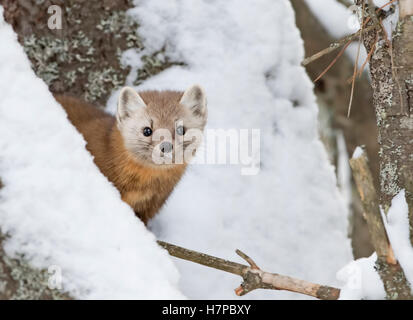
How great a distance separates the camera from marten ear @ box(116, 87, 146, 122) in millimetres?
3595

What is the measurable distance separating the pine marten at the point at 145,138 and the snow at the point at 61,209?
3.81ft

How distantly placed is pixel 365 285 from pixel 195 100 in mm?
1813

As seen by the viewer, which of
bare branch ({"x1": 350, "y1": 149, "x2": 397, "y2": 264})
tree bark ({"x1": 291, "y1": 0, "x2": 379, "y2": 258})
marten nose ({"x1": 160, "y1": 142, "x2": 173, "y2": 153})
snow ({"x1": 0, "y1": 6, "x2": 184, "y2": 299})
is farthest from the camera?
tree bark ({"x1": 291, "y1": 0, "x2": 379, "y2": 258})

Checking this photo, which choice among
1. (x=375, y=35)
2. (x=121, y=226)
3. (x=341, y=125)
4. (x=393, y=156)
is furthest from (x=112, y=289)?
(x=341, y=125)

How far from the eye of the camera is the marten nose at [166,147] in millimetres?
3549

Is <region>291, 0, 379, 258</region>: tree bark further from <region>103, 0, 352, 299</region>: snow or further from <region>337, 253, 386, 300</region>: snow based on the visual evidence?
<region>337, 253, 386, 300</region>: snow

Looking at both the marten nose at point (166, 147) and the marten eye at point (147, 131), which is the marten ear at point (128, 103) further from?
the marten nose at point (166, 147)

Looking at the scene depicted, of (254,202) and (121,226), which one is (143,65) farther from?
(121,226)

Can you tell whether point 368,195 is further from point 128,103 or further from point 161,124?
point 128,103

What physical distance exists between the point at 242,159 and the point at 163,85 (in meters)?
0.80

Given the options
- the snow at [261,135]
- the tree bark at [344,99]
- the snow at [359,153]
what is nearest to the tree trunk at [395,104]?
the snow at [359,153]

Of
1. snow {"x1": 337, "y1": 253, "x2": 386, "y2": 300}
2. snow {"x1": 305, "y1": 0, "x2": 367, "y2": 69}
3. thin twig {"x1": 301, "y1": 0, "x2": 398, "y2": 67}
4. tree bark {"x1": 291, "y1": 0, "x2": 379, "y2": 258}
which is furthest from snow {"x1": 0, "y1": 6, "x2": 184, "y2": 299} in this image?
snow {"x1": 305, "y1": 0, "x2": 367, "y2": 69}

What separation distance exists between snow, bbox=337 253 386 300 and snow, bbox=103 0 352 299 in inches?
50.3

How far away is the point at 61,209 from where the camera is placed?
7.22 feet
